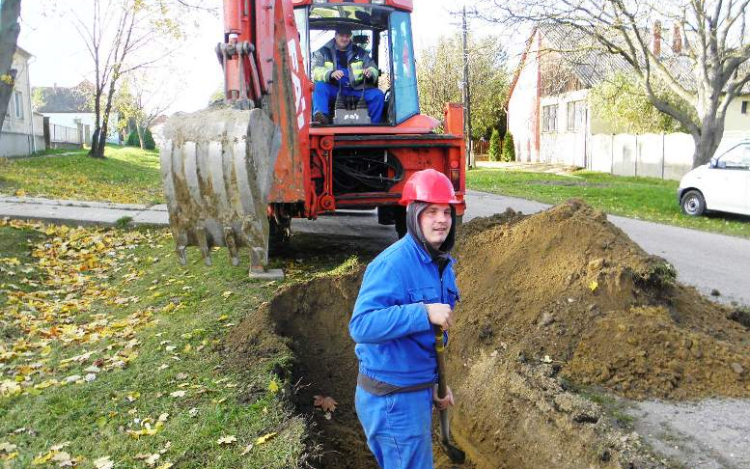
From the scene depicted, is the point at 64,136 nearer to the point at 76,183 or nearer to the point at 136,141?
the point at 136,141

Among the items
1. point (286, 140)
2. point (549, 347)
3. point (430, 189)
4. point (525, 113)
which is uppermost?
point (525, 113)

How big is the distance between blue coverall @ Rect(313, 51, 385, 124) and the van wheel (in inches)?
369

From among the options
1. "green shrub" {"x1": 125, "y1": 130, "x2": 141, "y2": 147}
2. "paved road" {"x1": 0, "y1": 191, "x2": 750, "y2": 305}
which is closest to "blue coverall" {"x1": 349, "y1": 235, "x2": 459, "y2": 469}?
"paved road" {"x1": 0, "y1": 191, "x2": 750, "y2": 305}

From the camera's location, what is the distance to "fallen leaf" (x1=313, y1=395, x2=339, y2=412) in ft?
17.2

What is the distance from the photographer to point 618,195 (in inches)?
784

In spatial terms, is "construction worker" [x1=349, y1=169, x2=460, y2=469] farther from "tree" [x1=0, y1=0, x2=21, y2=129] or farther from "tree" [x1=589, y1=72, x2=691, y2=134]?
"tree" [x1=589, y1=72, x2=691, y2=134]

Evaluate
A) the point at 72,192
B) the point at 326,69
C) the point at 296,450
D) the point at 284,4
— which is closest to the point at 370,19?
the point at 326,69

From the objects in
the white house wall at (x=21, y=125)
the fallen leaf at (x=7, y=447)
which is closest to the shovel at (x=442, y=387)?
the fallen leaf at (x=7, y=447)

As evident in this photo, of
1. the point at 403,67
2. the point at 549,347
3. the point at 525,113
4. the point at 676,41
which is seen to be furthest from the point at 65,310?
the point at 525,113

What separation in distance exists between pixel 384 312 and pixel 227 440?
1.49 m

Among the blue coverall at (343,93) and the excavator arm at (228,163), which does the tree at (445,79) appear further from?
the excavator arm at (228,163)

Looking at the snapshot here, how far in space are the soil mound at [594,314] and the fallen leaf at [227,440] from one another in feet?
7.25

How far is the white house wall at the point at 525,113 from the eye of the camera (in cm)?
4097

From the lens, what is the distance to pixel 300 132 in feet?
23.0
